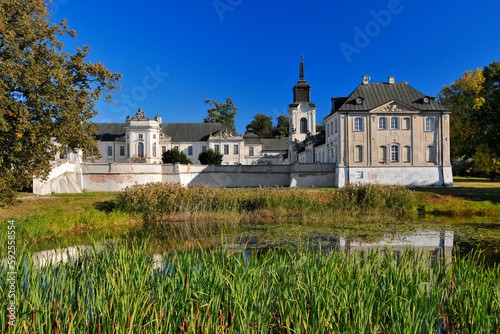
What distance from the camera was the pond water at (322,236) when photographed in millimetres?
11758

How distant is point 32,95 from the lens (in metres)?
11.3

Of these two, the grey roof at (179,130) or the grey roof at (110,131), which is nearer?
the grey roof at (110,131)

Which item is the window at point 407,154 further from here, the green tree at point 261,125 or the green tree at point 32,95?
the green tree at point 261,125

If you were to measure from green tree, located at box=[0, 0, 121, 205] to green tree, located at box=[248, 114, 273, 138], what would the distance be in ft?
223

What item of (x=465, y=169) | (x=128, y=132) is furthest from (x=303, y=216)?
(x=128, y=132)

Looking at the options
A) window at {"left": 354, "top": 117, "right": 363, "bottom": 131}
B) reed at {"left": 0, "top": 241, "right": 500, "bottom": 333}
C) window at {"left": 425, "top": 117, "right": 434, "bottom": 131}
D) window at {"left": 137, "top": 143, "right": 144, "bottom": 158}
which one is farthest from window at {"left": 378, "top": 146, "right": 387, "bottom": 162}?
window at {"left": 137, "top": 143, "right": 144, "bottom": 158}

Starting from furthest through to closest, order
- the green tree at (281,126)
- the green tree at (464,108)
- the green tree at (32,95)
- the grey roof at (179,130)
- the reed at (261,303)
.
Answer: the green tree at (281,126)
the grey roof at (179,130)
the green tree at (464,108)
the green tree at (32,95)
the reed at (261,303)

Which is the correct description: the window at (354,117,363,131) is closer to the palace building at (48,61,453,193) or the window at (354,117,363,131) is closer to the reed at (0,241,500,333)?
the palace building at (48,61,453,193)

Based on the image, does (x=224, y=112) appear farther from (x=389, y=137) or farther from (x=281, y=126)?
(x=389, y=137)

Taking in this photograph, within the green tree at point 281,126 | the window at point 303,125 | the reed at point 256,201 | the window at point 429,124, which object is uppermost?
the green tree at point 281,126

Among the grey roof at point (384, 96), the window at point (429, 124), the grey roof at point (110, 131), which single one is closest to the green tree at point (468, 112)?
the window at point (429, 124)

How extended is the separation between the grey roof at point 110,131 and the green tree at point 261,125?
30.4 meters

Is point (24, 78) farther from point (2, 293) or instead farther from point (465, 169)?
point (465, 169)

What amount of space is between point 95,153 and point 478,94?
3699cm
